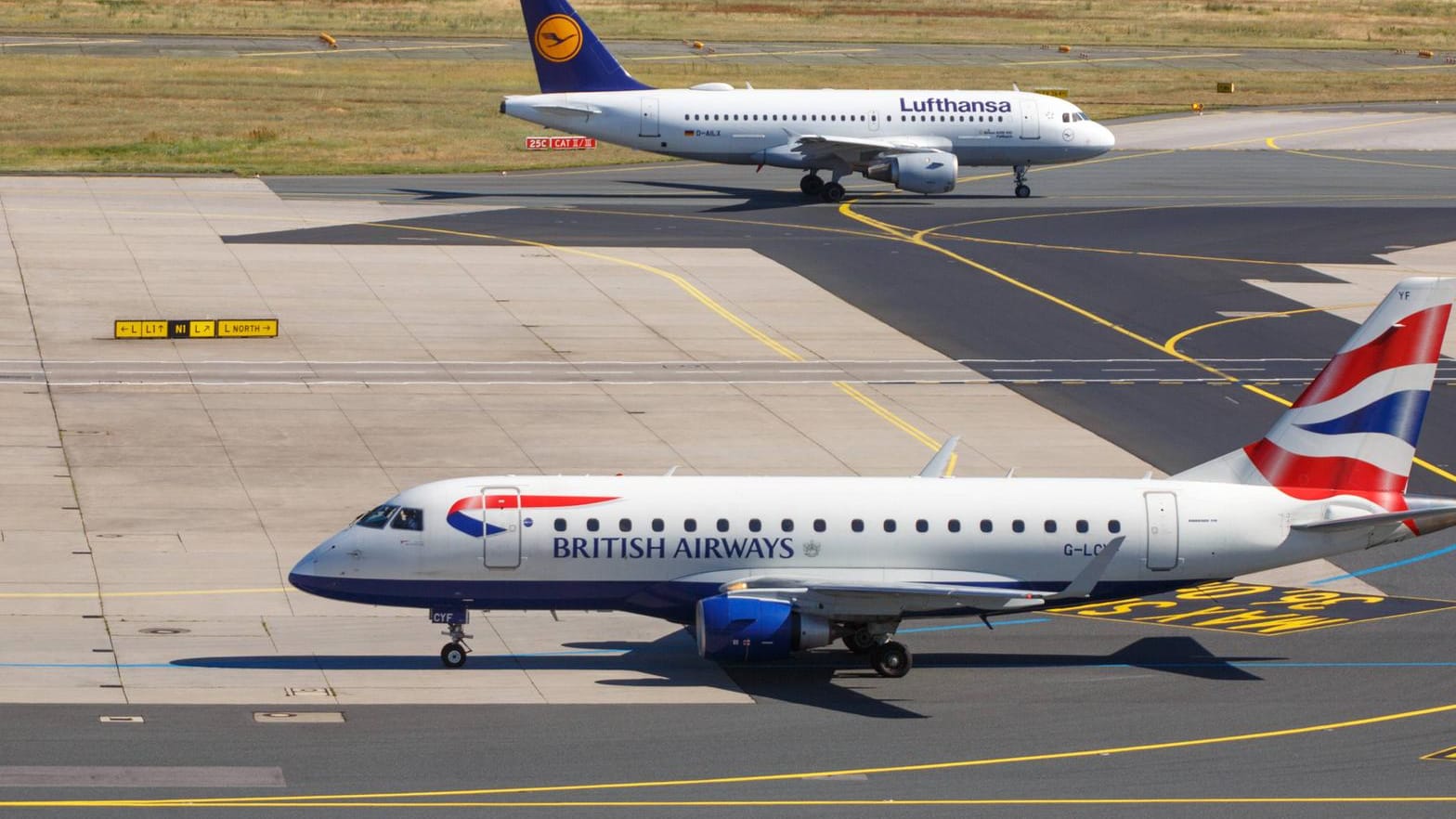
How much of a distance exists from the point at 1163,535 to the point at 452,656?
1320cm

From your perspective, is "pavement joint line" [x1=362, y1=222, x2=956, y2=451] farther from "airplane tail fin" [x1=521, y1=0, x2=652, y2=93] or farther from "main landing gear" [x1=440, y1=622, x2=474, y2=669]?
"main landing gear" [x1=440, y1=622, x2=474, y2=669]

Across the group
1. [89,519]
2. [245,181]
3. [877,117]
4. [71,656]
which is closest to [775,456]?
[89,519]

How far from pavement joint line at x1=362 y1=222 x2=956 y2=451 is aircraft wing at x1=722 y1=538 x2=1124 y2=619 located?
16.3 metres

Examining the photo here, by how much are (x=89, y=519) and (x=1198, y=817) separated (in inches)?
1061

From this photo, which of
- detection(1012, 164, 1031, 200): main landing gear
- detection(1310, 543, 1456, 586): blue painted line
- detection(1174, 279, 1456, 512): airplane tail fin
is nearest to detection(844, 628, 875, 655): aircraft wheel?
detection(1174, 279, 1456, 512): airplane tail fin

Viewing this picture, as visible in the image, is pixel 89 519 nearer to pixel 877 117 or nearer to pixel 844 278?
pixel 844 278

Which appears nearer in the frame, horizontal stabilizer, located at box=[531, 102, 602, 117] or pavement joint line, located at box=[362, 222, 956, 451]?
pavement joint line, located at box=[362, 222, 956, 451]

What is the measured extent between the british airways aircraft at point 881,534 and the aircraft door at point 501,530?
0.11 feet

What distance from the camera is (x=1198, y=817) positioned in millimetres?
29906

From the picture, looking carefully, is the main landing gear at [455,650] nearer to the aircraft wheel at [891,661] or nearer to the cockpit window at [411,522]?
the cockpit window at [411,522]

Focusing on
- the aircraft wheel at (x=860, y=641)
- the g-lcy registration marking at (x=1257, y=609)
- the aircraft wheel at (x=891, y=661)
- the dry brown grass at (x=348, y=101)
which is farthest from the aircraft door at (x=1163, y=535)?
the dry brown grass at (x=348, y=101)

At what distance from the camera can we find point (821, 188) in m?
99.9

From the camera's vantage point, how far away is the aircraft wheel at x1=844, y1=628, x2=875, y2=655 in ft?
123

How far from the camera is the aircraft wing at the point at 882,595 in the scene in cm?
3541
